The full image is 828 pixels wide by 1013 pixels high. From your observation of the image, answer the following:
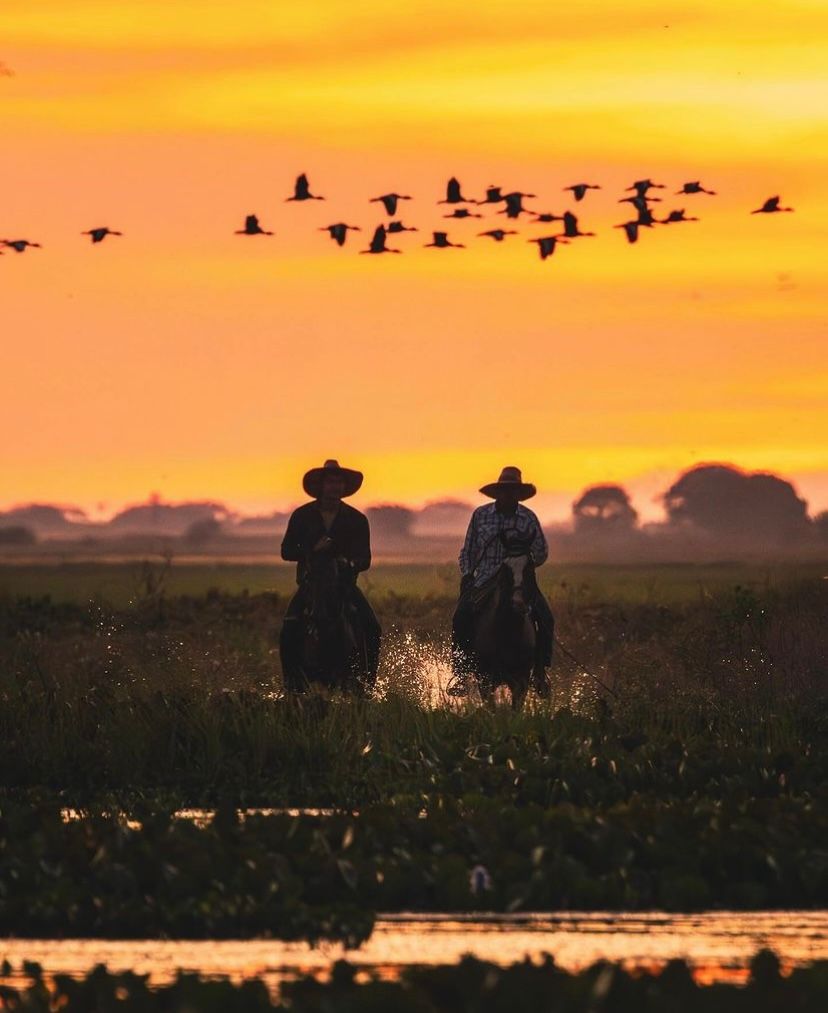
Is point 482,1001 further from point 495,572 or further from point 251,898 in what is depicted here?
point 495,572

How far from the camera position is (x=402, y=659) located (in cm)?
2658

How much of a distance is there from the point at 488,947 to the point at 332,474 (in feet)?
40.1

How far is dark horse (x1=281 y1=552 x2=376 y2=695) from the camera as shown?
23594mm

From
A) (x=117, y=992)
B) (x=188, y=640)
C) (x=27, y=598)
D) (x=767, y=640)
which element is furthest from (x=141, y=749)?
(x=27, y=598)

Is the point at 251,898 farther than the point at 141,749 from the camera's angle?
No

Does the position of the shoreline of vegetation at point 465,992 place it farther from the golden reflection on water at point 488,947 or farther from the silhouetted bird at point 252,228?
the silhouetted bird at point 252,228

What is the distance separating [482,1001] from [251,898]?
2.93 metres

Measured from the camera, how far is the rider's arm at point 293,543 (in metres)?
23.6

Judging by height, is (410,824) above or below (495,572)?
below

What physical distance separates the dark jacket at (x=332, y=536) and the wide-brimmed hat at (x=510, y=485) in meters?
1.30

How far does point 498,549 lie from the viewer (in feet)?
77.0

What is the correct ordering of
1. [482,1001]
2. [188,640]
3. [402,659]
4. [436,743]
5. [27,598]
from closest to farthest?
[482,1001] → [436,743] → [402,659] → [188,640] → [27,598]

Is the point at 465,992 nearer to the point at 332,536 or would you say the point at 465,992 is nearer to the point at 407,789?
the point at 407,789

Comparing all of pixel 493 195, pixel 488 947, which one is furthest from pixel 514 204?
pixel 488 947
